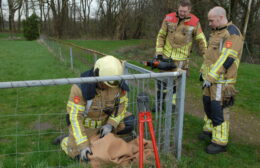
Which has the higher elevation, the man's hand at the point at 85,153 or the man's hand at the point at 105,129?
the man's hand at the point at 105,129

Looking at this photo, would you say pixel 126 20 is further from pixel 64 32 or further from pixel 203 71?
pixel 203 71

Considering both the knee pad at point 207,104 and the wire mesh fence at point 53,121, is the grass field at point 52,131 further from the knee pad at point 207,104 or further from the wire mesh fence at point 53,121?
the knee pad at point 207,104

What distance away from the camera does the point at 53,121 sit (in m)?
4.66

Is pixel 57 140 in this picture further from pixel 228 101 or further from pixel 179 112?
pixel 228 101

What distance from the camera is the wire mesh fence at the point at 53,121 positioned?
263cm

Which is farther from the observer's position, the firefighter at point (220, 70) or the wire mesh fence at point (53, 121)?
the firefighter at point (220, 70)

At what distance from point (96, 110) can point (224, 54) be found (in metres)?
1.82

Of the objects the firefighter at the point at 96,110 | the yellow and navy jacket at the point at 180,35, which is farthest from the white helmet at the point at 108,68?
the yellow and navy jacket at the point at 180,35

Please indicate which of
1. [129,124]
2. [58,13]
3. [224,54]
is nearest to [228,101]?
[224,54]

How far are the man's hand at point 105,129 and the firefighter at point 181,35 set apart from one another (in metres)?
1.50

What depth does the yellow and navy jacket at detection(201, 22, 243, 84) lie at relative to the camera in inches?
123

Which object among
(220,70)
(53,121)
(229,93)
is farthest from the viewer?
(53,121)

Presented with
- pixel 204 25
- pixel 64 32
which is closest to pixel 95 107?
pixel 204 25

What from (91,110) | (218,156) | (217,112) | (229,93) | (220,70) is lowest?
(218,156)
